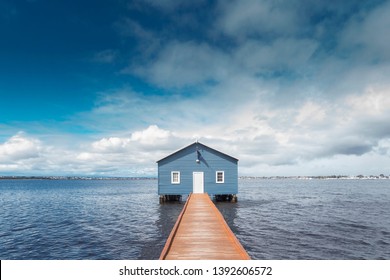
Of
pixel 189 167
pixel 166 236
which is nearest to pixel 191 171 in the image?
pixel 189 167

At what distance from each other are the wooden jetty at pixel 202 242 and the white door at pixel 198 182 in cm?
1425

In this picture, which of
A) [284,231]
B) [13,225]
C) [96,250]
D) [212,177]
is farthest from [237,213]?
[13,225]

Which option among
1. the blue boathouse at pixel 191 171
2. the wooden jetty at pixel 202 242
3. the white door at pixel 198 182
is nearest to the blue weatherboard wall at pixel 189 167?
the blue boathouse at pixel 191 171

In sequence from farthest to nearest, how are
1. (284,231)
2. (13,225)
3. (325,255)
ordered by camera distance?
(13,225), (284,231), (325,255)

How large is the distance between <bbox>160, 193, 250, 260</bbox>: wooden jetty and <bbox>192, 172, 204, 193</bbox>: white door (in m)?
14.3

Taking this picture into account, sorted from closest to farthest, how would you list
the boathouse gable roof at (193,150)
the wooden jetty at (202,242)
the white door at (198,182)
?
1. the wooden jetty at (202,242)
2. the boathouse gable roof at (193,150)
3. the white door at (198,182)

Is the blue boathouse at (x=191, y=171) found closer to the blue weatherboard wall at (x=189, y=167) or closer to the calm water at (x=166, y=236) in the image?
the blue weatherboard wall at (x=189, y=167)

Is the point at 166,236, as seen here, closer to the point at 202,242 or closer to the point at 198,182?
the point at 202,242

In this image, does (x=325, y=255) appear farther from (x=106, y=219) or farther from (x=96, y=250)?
(x=106, y=219)

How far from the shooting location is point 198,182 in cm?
2811

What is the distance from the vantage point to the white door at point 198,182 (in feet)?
92.2

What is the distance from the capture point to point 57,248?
1420cm

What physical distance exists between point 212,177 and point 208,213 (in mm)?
12620

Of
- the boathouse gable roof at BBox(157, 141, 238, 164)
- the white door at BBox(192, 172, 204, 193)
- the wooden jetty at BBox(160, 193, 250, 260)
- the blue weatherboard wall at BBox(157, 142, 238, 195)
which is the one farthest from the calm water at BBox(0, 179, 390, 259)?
the boathouse gable roof at BBox(157, 141, 238, 164)
